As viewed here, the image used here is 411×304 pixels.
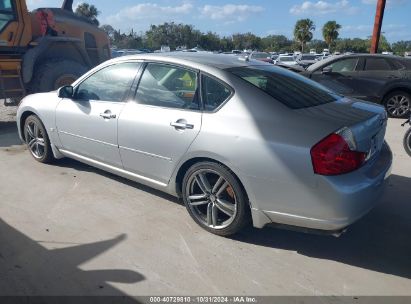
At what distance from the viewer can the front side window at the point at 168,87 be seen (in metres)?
3.59

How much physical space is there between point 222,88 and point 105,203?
5.91 feet

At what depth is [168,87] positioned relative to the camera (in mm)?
3771

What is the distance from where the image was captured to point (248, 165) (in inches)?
121

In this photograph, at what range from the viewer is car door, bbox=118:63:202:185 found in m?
3.52

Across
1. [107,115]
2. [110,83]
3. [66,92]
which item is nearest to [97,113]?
[107,115]

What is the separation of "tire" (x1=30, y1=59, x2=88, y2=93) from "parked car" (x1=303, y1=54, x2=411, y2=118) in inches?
220

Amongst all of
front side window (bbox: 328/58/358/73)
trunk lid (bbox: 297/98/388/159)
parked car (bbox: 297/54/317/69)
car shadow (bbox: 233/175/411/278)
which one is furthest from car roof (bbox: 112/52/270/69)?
parked car (bbox: 297/54/317/69)

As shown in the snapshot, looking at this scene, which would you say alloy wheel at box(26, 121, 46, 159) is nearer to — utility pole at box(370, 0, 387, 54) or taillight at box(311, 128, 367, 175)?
taillight at box(311, 128, 367, 175)

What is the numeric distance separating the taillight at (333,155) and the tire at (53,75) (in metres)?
6.52

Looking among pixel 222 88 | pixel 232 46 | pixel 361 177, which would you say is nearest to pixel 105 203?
pixel 222 88

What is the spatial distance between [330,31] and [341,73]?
232ft

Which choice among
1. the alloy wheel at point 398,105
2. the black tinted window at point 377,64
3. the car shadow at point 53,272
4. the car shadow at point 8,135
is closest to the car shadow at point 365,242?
the car shadow at point 53,272

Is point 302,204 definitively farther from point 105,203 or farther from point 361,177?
point 105,203

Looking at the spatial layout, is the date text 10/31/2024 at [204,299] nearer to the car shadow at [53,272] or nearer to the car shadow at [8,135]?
the car shadow at [53,272]
